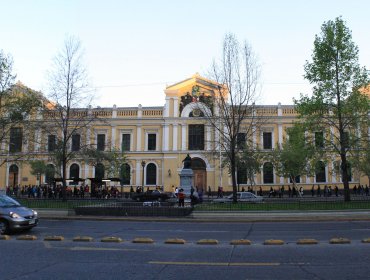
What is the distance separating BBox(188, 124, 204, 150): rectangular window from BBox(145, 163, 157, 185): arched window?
6472 mm

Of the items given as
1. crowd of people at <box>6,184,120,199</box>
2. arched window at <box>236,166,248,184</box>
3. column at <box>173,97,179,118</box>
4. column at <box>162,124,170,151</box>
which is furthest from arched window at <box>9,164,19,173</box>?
arched window at <box>236,166,248,184</box>

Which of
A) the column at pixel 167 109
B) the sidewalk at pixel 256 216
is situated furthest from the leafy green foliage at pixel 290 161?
the sidewalk at pixel 256 216

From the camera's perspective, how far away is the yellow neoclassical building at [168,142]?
60.2 metres

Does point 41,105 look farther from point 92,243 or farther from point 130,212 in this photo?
point 92,243

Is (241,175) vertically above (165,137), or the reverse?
(165,137)

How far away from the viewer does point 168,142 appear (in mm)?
61750

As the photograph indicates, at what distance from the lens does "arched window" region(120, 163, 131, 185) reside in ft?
189

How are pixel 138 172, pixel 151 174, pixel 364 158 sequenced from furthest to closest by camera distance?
pixel 151 174
pixel 138 172
pixel 364 158

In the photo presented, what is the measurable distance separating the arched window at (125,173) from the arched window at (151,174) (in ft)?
9.45

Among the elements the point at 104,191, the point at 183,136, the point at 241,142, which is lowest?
the point at 104,191

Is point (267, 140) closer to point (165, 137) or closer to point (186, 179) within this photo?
point (165, 137)

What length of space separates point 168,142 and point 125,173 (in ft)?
26.8

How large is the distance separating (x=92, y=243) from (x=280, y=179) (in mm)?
49032

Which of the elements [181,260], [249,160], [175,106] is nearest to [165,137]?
[175,106]
